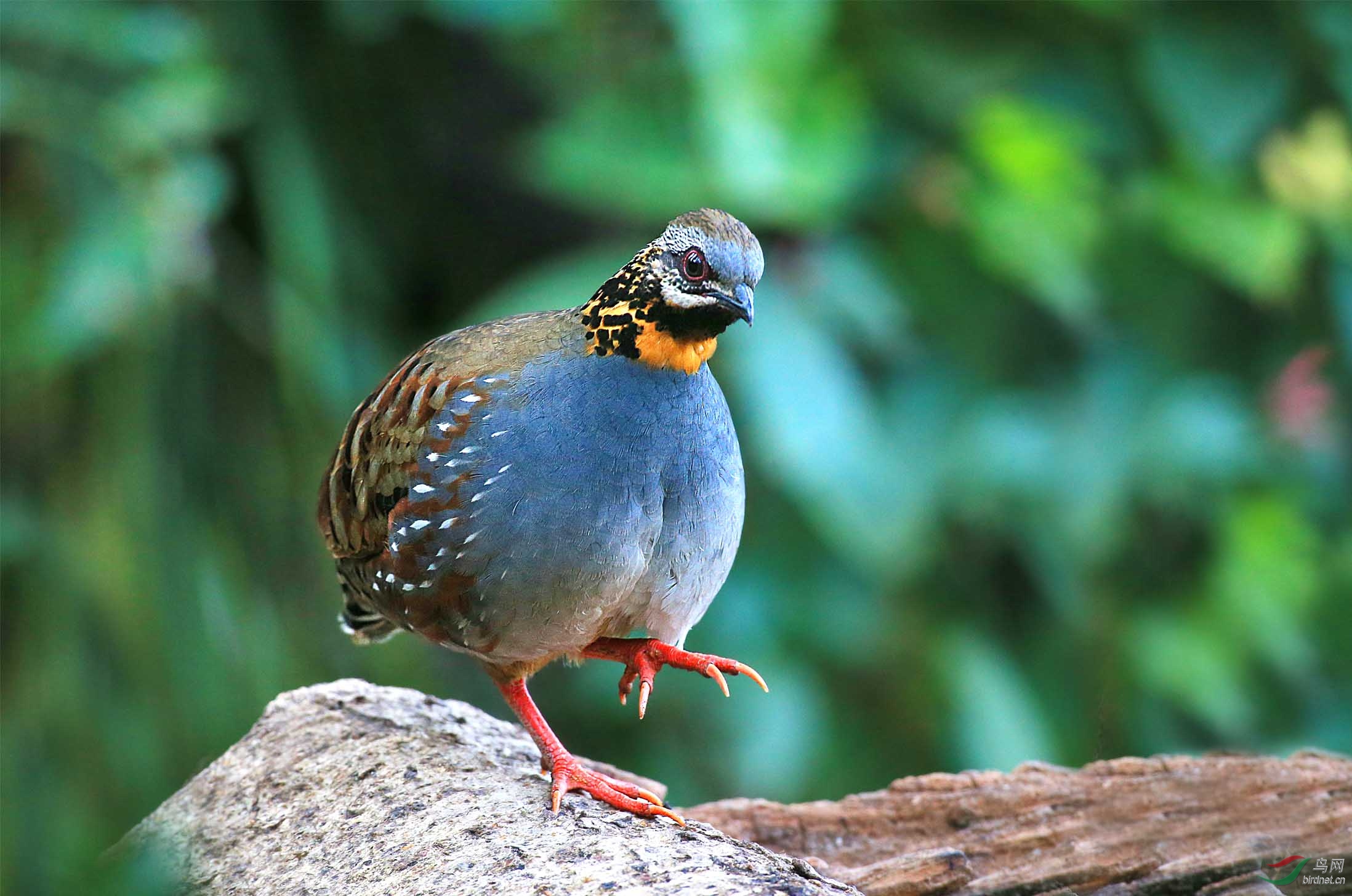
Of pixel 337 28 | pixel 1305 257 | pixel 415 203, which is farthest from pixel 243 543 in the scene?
pixel 1305 257

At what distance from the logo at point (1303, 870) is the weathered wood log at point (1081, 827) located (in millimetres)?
18

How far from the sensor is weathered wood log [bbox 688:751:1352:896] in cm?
347

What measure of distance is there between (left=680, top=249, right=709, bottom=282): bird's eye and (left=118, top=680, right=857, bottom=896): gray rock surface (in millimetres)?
1296

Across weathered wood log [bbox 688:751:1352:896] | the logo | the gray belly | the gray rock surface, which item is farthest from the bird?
the logo

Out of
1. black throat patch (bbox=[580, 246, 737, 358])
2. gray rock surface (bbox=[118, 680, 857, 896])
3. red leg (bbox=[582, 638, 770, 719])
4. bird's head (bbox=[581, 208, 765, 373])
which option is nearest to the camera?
gray rock surface (bbox=[118, 680, 857, 896])

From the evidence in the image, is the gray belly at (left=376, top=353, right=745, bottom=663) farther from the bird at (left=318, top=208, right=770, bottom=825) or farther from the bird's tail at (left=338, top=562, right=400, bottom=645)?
the bird's tail at (left=338, top=562, right=400, bottom=645)

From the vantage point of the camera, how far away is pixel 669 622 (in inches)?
142

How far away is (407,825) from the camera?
334 cm

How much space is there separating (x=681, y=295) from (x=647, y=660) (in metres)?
1.04

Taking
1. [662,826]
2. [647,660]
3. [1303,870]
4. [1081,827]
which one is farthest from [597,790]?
Answer: [1303,870]

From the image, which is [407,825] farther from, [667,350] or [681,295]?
[681,295]

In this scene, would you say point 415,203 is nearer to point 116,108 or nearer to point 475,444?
point 116,108

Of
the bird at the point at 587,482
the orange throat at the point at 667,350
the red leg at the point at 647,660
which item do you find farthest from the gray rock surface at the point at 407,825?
the orange throat at the point at 667,350

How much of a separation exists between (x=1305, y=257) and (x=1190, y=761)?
10.4 feet
